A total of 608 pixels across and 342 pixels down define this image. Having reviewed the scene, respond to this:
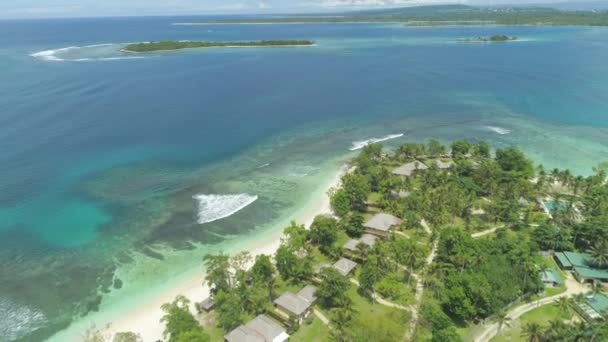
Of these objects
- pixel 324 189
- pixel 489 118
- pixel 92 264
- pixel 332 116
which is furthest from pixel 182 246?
pixel 489 118

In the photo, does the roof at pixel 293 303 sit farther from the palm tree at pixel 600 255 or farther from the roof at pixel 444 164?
the roof at pixel 444 164

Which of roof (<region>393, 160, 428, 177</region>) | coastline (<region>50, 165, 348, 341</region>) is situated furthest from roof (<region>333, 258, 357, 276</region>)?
roof (<region>393, 160, 428, 177</region>)

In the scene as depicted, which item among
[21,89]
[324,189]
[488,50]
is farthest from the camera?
[488,50]

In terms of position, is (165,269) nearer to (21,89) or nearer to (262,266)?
(262,266)

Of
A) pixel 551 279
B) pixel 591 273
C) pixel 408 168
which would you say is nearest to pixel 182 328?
pixel 551 279

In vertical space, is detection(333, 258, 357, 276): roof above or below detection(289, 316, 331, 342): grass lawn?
above

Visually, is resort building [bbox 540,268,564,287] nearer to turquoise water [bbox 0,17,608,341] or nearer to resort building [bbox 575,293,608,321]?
resort building [bbox 575,293,608,321]
